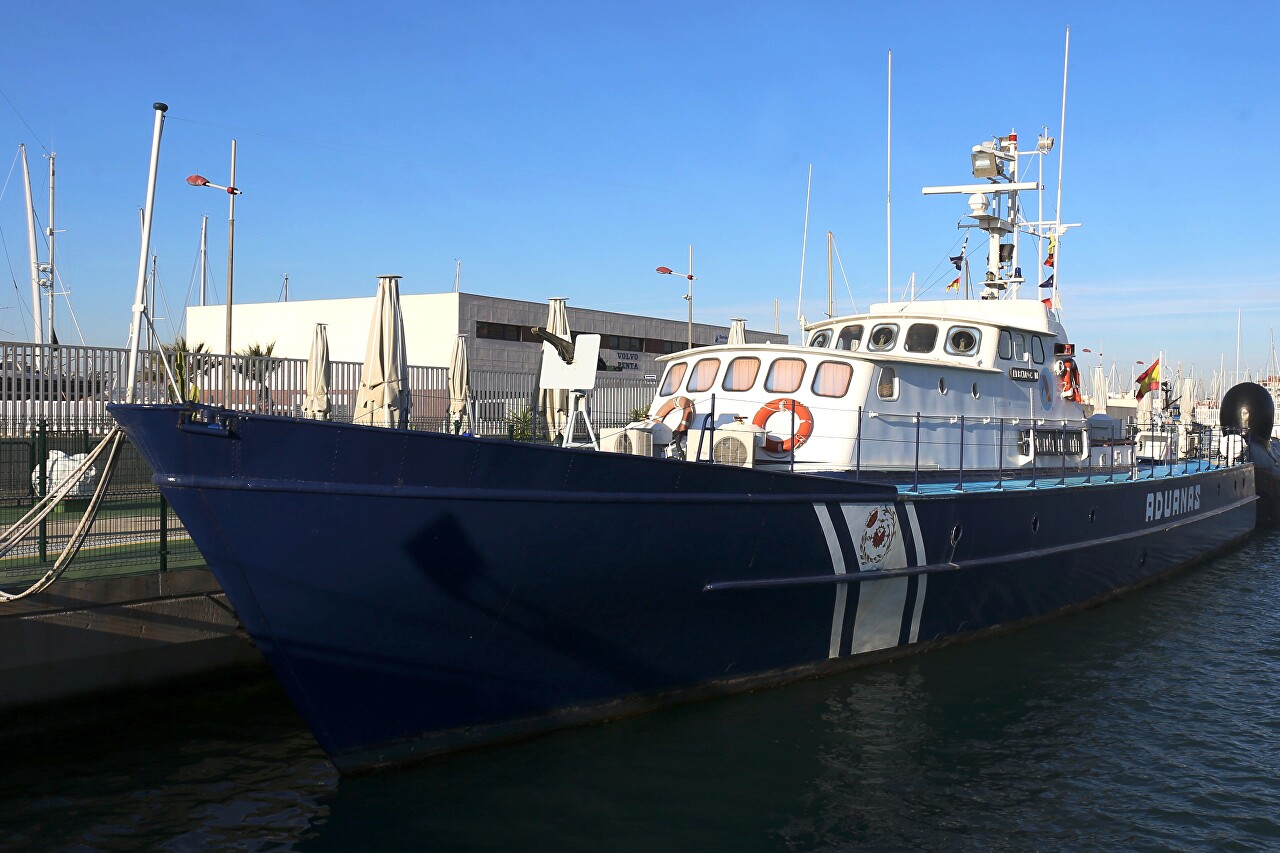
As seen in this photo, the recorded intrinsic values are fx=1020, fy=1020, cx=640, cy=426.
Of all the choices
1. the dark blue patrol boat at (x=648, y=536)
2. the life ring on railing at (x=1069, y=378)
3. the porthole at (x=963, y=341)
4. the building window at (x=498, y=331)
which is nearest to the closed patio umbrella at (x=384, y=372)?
the dark blue patrol boat at (x=648, y=536)

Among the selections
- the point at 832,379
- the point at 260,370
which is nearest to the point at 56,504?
the point at 832,379

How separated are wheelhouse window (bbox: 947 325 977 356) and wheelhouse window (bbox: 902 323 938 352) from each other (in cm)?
24

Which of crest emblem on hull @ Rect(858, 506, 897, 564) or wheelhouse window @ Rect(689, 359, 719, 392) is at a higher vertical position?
wheelhouse window @ Rect(689, 359, 719, 392)

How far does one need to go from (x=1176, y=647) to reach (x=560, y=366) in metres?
7.78

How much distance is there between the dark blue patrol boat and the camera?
6469 millimetres

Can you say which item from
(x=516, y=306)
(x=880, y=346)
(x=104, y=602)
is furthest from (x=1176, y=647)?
(x=516, y=306)

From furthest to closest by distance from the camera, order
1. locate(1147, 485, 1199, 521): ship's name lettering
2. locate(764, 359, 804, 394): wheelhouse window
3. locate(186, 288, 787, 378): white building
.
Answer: locate(186, 288, 787, 378): white building
locate(1147, 485, 1199, 521): ship's name lettering
locate(764, 359, 804, 394): wheelhouse window

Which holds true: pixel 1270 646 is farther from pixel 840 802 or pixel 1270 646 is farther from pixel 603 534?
pixel 603 534

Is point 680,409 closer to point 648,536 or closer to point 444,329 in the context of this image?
point 648,536

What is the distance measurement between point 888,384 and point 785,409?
120cm

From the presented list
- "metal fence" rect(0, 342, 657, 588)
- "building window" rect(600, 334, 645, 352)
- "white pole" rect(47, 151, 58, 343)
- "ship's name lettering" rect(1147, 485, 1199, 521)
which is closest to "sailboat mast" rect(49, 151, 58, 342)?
"white pole" rect(47, 151, 58, 343)

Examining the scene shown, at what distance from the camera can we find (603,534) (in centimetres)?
738

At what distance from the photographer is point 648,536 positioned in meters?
7.59

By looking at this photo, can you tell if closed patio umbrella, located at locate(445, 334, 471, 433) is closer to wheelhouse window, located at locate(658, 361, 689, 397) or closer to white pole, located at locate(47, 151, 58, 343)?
wheelhouse window, located at locate(658, 361, 689, 397)
